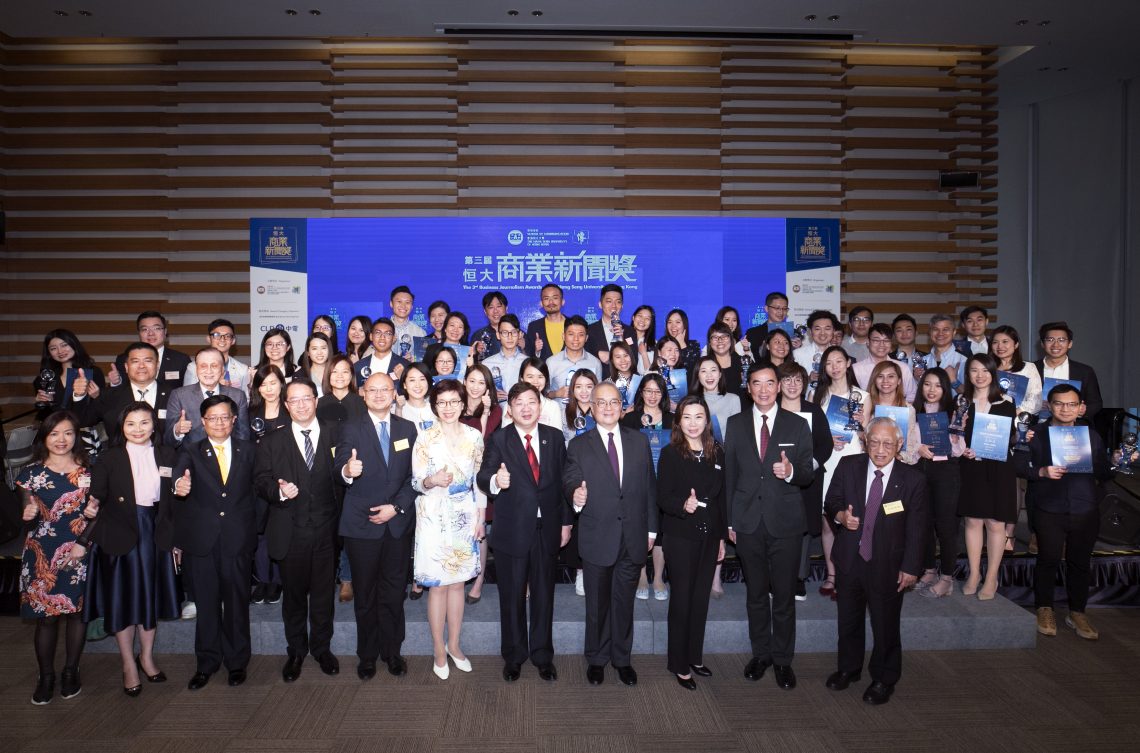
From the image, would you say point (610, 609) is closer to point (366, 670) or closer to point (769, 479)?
point (769, 479)

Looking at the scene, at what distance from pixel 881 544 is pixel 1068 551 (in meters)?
1.77

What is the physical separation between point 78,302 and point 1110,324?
504 inches

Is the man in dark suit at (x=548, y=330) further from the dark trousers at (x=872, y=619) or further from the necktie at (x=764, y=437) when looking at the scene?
the dark trousers at (x=872, y=619)

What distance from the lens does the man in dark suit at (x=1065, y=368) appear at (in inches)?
196

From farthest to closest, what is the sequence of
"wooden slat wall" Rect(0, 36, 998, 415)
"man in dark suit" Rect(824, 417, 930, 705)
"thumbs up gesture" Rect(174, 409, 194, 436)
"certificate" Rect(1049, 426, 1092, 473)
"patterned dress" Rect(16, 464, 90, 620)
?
"wooden slat wall" Rect(0, 36, 998, 415), "certificate" Rect(1049, 426, 1092, 473), "thumbs up gesture" Rect(174, 409, 194, 436), "man in dark suit" Rect(824, 417, 930, 705), "patterned dress" Rect(16, 464, 90, 620)

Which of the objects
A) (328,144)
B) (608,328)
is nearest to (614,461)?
(608,328)

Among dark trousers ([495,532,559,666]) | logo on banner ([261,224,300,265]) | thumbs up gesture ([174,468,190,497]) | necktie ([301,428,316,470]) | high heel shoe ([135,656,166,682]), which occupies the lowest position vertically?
high heel shoe ([135,656,166,682])

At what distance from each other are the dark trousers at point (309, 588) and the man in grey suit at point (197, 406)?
91 cm

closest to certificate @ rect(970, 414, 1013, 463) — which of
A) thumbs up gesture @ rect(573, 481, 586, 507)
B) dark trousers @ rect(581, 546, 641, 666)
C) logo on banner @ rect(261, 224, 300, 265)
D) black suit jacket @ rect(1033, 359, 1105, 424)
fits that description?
black suit jacket @ rect(1033, 359, 1105, 424)

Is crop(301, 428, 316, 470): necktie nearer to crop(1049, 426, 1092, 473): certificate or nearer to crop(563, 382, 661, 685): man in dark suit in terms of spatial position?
crop(563, 382, 661, 685): man in dark suit

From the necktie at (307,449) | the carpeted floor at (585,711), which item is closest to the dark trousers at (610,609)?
the carpeted floor at (585,711)

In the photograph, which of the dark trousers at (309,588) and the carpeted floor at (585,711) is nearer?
the carpeted floor at (585,711)

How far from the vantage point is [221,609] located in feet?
13.3

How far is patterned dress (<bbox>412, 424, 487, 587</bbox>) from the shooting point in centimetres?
393
